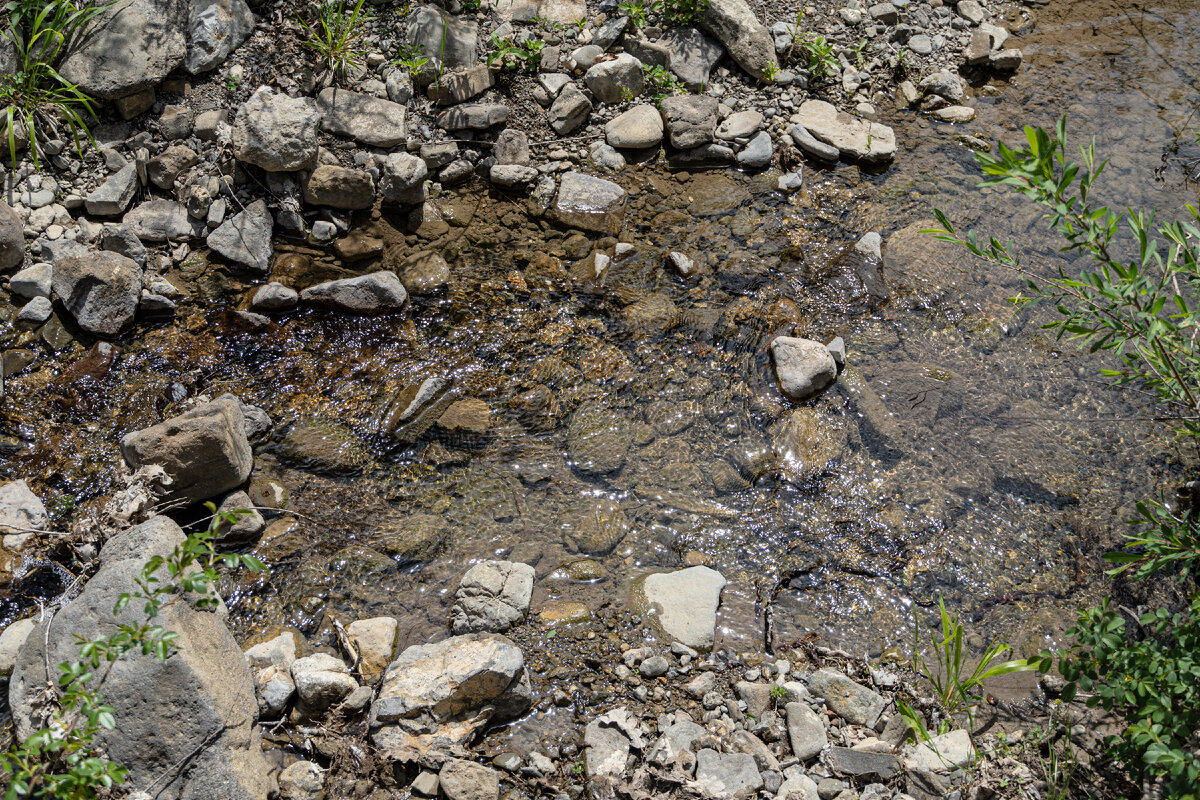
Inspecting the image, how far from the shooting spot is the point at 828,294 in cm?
529

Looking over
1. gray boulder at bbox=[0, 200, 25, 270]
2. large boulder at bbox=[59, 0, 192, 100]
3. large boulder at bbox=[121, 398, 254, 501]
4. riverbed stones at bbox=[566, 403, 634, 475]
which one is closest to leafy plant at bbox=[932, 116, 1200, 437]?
riverbed stones at bbox=[566, 403, 634, 475]

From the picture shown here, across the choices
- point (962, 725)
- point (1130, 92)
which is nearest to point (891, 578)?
point (962, 725)

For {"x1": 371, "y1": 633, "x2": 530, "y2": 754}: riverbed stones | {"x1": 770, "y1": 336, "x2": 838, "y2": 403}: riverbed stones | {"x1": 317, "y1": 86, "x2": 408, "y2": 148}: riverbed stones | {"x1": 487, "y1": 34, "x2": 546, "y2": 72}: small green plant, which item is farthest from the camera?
{"x1": 487, "y1": 34, "x2": 546, "y2": 72}: small green plant

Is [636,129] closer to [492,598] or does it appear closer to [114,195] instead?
[114,195]

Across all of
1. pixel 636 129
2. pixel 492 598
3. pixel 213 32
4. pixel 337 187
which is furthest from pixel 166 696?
pixel 636 129

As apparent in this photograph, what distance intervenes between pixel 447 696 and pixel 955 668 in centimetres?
235

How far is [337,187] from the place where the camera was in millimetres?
5328

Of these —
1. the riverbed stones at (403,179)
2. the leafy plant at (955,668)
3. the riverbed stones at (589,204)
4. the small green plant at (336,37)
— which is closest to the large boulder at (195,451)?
the riverbed stones at (403,179)

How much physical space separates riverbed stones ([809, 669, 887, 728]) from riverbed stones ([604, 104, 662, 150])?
14.0ft

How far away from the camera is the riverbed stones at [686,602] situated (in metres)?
3.74

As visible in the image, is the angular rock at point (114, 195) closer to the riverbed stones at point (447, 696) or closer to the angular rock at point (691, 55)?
the riverbed stones at point (447, 696)

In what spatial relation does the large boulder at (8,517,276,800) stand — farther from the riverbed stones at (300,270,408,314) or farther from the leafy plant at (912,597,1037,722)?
the leafy plant at (912,597,1037,722)

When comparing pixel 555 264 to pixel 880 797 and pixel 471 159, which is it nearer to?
pixel 471 159

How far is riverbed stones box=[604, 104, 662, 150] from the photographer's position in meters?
6.01
